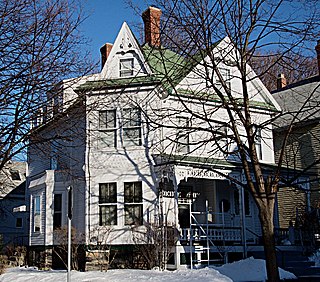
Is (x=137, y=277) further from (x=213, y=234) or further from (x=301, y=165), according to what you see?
(x=301, y=165)

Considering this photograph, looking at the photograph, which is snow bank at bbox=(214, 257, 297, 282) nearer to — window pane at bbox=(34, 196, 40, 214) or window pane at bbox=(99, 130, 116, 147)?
window pane at bbox=(99, 130, 116, 147)

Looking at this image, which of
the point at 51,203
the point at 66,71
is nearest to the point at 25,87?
the point at 66,71

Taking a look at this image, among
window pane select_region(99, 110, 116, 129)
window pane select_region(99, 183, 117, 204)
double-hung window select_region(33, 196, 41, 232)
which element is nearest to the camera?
window pane select_region(99, 183, 117, 204)

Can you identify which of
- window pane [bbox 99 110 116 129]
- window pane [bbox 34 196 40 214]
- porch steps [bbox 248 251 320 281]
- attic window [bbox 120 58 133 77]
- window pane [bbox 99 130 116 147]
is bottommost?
porch steps [bbox 248 251 320 281]

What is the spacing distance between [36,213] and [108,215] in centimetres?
503

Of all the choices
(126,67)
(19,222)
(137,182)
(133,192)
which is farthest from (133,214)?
(19,222)

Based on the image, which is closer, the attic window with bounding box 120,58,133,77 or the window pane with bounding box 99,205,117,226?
the window pane with bounding box 99,205,117,226

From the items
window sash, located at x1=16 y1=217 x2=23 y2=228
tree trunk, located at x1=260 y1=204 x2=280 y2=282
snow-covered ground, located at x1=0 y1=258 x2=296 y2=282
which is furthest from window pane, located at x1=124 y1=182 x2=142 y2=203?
window sash, located at x1=16 y1=217 x2=23 y2=228

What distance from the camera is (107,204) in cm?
1981

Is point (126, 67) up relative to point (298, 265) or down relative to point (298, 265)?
up

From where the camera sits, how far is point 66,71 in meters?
11.9

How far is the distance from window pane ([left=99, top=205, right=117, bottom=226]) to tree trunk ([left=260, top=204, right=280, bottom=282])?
10657 millimetres

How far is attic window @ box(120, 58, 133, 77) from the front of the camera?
21.4m

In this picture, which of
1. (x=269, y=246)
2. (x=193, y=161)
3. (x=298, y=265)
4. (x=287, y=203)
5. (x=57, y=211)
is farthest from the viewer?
(x=287, y=203)
